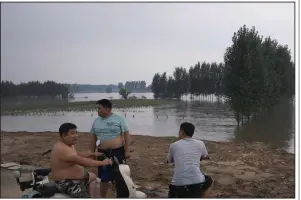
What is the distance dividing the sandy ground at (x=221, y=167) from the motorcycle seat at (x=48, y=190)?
2.59m

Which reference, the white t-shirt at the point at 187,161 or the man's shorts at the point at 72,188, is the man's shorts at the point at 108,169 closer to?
the man's shorts at the point at 72,188

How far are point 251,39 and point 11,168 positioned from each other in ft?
60.5

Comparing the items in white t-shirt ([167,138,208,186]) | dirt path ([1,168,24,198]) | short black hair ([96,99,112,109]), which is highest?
short black hair ([96,99,112,109])

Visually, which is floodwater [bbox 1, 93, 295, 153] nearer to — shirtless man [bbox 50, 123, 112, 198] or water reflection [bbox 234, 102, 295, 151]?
water reflection [bbox 234, 102, 295, 151]

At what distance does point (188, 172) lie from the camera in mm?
3377

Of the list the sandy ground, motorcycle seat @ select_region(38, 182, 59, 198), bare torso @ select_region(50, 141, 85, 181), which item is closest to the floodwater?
the sandy ground

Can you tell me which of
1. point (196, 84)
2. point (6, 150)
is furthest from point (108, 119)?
point (196, 84)

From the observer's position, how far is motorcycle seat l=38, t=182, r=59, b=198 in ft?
9.74

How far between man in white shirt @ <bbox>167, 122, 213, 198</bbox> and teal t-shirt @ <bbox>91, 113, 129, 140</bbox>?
1217 mm

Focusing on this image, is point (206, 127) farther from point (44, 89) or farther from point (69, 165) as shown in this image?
point (44, 89)

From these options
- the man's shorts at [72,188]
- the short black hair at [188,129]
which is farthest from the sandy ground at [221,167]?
the man's shorts at [72,188]

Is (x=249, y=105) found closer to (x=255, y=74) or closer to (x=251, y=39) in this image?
(x=255, y=74)

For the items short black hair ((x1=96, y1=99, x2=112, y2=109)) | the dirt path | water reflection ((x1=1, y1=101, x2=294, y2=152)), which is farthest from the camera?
water reflection ((x1=1, y1=101, x2=294, y2=152))

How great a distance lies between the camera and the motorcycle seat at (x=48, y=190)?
297 centimetres
